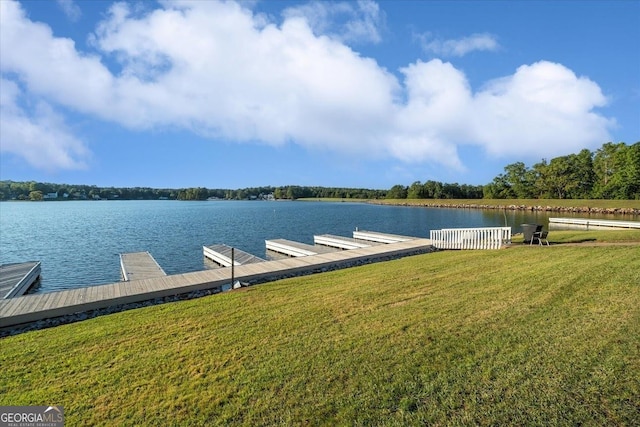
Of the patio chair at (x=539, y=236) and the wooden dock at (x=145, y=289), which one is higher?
the patio chair at (x=539, y=236)

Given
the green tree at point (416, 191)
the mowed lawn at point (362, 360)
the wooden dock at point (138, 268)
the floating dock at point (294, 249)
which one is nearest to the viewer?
the mowed lawn at point (362, 360)

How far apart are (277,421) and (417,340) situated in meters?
2.25

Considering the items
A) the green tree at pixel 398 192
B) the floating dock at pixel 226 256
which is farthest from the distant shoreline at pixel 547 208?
the floating dock at pixel 226 256

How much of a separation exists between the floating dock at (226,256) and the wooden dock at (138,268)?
10.5 feet

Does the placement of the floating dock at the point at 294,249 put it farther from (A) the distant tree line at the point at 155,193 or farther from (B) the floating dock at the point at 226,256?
(A) the distant tree line at the point at 155,193

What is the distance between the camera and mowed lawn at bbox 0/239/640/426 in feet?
10.3

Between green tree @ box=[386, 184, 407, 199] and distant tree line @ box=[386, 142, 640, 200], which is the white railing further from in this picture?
green tree @ box=[386, 184, 407, 199]

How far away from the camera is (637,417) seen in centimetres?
281

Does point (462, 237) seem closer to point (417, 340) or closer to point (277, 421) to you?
point (417, 340)

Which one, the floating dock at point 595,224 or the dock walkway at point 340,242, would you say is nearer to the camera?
the dock walkway at point 340,242

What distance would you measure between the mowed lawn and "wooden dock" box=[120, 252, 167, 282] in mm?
6921

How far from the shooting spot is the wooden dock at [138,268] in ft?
43.7

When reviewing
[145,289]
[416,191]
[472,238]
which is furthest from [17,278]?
[416,191]

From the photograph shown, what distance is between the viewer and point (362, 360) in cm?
405
